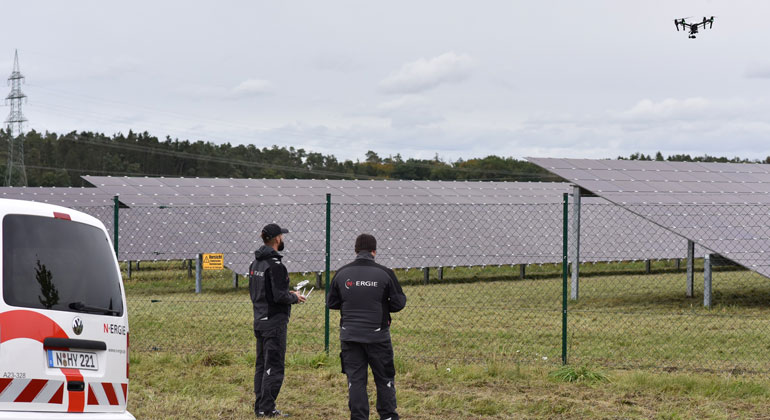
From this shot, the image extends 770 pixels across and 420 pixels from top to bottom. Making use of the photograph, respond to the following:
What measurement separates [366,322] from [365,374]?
45 centimetres

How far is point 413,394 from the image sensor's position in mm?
9258

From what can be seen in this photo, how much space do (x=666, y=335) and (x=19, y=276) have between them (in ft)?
34.9

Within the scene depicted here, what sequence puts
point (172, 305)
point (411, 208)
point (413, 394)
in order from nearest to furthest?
point (413, 394) < point (172, 305) < point (411, 208)

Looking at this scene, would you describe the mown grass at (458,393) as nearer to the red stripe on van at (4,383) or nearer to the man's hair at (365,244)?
the man's hair at (365,244)

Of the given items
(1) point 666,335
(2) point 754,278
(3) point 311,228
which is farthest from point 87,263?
(2) point 754,278

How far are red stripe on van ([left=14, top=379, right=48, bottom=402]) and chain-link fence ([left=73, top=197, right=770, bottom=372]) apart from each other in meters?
5.69

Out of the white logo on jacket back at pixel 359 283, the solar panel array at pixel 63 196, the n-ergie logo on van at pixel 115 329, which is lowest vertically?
the n-ergie logo on van at pixel 115 329

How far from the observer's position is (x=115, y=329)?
6258 mm

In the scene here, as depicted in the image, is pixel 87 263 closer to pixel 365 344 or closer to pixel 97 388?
pixel 97 388

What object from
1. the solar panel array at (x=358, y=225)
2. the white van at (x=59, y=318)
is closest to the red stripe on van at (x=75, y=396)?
the white van at (x=59, y=318)

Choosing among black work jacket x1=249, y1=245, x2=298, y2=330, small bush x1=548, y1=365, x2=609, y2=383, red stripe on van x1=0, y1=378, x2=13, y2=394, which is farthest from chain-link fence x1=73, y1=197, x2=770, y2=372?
red stripe on van x1=0, y1=378, x2=13, y2=394

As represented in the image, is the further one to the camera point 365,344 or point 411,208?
point 411,208

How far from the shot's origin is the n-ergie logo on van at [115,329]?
617cm

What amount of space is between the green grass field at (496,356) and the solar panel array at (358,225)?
168cm
